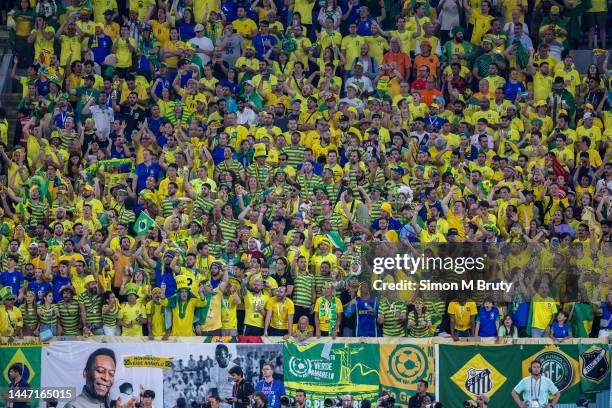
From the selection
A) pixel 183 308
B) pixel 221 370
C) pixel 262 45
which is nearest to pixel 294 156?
pixel 262 45

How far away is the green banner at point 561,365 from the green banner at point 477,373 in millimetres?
212

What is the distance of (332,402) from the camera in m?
23.6

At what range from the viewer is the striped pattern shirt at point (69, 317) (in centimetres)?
2423

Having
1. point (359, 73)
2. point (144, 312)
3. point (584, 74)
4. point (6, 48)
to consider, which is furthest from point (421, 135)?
point (6, 48)

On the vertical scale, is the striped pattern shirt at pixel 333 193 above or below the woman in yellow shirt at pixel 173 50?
below

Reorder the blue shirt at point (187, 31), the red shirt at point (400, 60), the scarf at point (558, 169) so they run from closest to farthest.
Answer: the scarf at point (558, 169), the red shirt at point (400, 60), the blue shirt at point (187, 31)

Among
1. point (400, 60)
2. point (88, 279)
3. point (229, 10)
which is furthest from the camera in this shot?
point (229, 10)

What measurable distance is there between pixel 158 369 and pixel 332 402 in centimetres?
291

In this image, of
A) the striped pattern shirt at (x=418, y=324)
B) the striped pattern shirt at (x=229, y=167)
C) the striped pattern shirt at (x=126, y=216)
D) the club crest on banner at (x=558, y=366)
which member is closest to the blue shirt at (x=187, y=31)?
the striped pattern shirt at (x=229, y=167)

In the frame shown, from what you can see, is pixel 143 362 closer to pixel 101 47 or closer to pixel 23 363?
pixel 23 363

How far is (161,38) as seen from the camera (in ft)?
99.8

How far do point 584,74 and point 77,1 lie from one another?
36.0ft

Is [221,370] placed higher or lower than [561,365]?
lower

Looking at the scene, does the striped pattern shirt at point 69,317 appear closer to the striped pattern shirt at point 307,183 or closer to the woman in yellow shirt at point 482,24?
the striped pattern shirt at point 307,183
